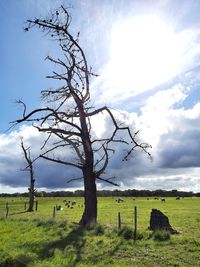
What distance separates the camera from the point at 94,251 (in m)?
17.8

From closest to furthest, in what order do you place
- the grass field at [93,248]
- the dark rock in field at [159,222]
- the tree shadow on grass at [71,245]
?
the grass field at [93,248] < the tree shadow on grass at [71,245] < the dark rock in field at [159,222]

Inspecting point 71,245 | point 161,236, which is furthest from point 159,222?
point 71,245

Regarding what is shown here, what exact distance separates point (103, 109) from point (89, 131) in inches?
67.3

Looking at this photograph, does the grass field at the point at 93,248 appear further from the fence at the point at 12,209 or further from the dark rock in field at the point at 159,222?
the fence at the point at 12,209

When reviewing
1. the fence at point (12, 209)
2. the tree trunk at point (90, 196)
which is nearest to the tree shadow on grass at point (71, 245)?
the tree trunk at point (90, 196)

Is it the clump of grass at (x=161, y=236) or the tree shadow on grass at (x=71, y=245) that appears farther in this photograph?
the clump of grass at (x=161, y=236)

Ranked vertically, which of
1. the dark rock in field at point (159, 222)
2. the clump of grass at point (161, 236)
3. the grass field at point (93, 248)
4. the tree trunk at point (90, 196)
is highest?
the tree trunk at point (90, 196)

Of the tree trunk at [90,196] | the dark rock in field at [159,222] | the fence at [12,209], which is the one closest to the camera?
the dark rock in field at [159,222]

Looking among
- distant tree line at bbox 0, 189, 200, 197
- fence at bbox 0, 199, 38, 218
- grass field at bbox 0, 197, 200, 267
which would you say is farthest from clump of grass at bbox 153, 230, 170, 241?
distant tree line at bbox 0, 189, 200, 197

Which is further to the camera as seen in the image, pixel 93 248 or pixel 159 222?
pixel 159 222

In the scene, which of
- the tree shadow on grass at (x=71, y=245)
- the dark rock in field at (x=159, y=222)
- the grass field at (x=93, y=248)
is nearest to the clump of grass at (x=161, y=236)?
the grass field at (x=93, y=248)

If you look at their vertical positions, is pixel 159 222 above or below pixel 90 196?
below

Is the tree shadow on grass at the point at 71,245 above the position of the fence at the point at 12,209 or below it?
below

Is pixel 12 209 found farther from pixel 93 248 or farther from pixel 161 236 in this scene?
pixel 93 248
